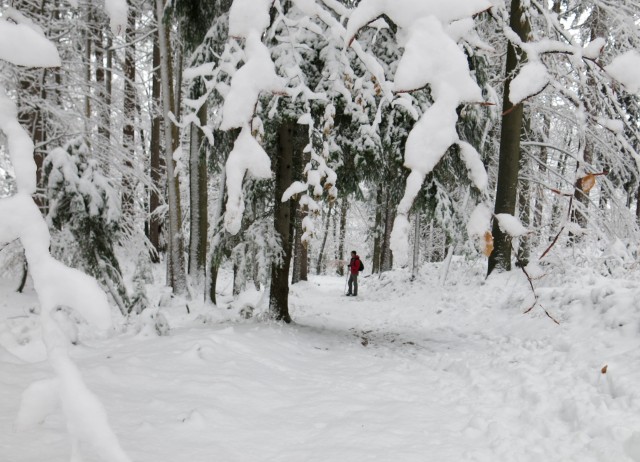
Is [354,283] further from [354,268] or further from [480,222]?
[480,222]

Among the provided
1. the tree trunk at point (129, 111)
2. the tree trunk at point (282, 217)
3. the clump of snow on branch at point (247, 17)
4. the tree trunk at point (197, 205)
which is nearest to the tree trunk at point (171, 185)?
the tree trunk at point (197, 205)

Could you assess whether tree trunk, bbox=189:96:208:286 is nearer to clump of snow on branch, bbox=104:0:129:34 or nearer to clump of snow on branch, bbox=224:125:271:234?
clump of snow on branch, bbox=104:0:129:34

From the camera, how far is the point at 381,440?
3.27 m

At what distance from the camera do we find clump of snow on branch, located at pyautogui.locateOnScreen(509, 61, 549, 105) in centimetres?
86

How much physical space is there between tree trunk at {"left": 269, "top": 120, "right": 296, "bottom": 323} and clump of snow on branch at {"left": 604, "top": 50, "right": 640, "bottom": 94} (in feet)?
20.4

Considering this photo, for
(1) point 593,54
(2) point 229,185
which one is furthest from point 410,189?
(1) point 593,54

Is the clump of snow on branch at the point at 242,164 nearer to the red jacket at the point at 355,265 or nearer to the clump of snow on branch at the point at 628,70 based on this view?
the clump of snow on branch at the point at 628,70

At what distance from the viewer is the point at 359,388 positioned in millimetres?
4473

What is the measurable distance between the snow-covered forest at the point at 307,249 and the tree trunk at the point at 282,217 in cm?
5

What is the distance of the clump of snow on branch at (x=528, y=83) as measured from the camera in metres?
0.86

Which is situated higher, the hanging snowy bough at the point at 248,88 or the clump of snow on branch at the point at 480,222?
the hanging snowy bough at the point at 248,88

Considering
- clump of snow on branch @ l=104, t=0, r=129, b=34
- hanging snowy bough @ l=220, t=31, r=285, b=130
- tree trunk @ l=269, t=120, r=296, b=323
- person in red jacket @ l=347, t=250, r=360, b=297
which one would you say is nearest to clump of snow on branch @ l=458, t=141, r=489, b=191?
hanging snowy bough @ l=220, t=31, r=285, b=130

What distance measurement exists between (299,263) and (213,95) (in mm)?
12857

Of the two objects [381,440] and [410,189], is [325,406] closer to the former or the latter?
[381,440]
